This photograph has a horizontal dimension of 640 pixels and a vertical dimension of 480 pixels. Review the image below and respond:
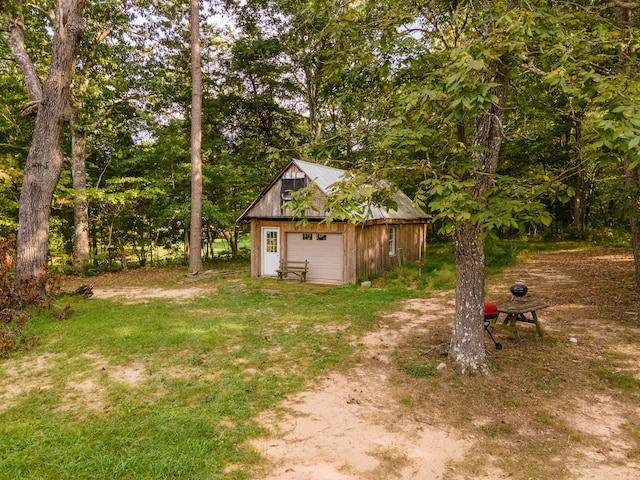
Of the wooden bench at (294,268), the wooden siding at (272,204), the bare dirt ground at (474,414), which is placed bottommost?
the bare dirt ground at (474,414)

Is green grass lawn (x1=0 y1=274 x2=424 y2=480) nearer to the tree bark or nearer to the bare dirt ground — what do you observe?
the bare dirt ground

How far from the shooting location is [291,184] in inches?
536

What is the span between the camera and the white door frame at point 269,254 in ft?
47.3

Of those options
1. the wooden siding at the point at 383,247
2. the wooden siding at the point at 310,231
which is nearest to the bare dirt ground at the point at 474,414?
the wooden siding at the point at 310,231

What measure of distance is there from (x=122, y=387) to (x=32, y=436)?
1231mm

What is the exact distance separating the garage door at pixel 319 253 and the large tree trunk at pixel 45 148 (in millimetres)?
7595

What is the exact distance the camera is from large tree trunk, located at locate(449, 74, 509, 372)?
17.1 ft

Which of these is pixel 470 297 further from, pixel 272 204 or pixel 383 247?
pixel 272 204

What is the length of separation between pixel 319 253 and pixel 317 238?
0.55m

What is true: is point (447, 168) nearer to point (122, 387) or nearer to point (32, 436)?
point (122, 387)

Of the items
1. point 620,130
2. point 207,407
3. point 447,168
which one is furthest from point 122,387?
point 620,130

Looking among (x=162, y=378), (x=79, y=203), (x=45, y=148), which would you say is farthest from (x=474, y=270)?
(x=79, y=203)

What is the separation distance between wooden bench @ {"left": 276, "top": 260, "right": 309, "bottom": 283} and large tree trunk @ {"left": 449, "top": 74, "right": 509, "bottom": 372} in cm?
834

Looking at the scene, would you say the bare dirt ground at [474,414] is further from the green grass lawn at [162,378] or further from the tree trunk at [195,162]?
the tree trunk at [195,162]
